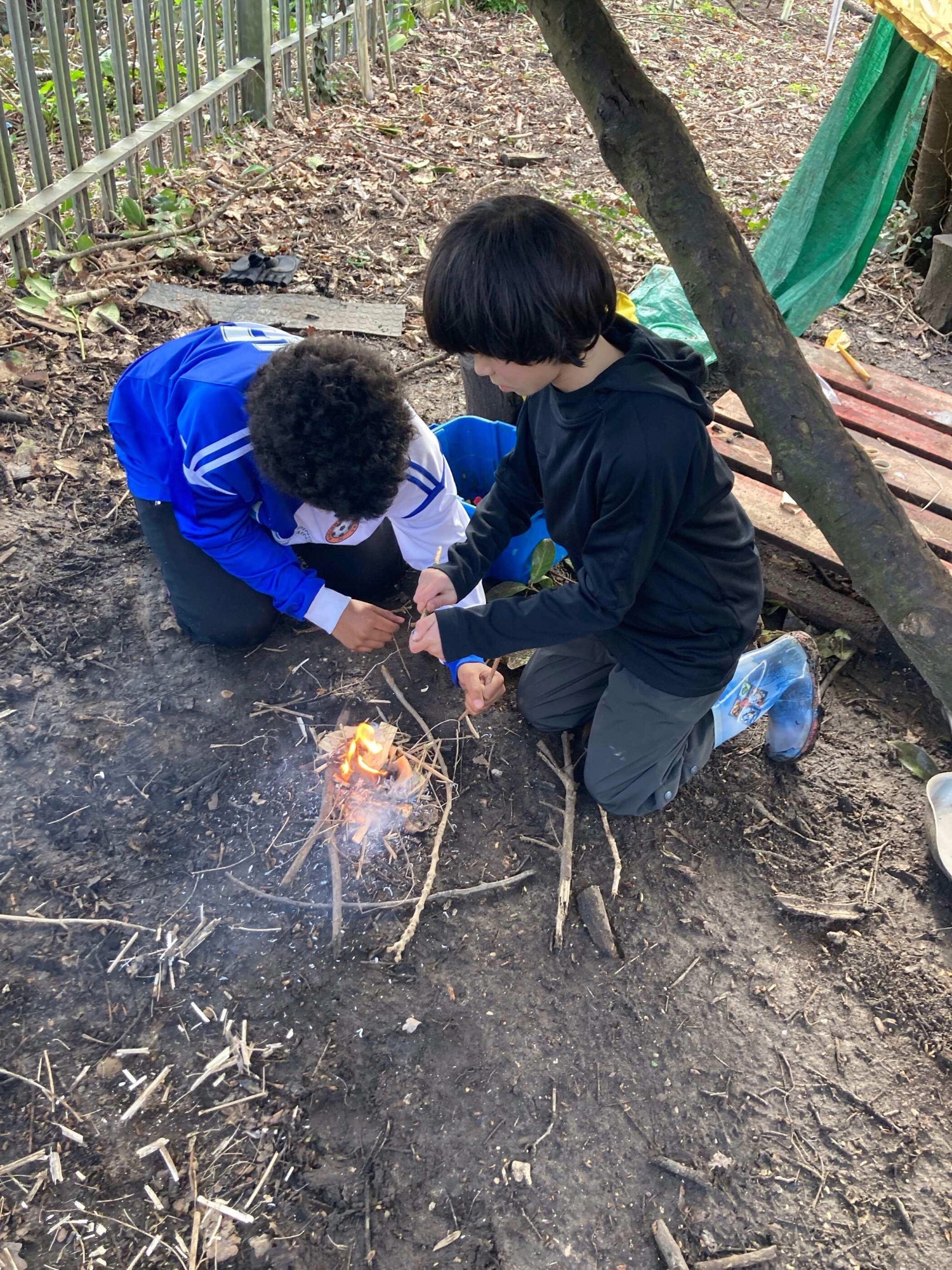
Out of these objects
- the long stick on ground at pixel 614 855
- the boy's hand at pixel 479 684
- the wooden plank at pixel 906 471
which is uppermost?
the wooden plank at pixel 906 471

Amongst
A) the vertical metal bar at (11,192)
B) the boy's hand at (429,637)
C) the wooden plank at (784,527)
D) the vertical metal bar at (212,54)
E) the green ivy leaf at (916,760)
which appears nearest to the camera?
the boy's hand at (429,637)

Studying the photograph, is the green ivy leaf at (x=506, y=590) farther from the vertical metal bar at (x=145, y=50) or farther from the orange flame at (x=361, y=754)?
the vertical metal bar at (x=145, y=50)

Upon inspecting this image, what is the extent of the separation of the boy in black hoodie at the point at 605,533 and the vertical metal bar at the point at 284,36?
17.9ft

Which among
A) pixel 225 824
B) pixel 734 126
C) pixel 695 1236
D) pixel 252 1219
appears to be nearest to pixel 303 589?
pixel 225 824

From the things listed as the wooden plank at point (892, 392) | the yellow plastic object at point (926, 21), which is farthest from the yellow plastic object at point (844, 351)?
the yellow plastic object at point (926, 21)

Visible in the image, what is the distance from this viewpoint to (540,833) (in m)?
2.56

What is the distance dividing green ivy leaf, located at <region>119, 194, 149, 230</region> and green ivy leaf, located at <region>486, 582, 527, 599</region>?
→ 10.7 ft

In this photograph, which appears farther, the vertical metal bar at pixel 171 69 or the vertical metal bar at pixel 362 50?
the vertical metal bar at pixel 362 50

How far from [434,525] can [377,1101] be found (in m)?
1.59

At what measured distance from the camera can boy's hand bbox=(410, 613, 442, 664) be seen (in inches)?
84.1

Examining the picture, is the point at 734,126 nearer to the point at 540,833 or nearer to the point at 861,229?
the point at 861,229

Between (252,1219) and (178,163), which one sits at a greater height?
(178,163)

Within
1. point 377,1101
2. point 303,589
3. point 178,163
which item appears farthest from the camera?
point 178,163

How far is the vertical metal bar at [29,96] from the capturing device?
380 centimetres
